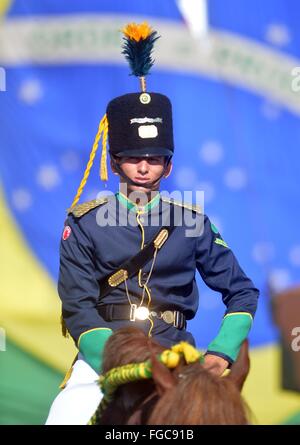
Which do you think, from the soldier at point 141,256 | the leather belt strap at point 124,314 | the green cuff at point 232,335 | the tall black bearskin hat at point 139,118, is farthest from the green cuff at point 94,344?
the tall black bearskin hat at point 139,118

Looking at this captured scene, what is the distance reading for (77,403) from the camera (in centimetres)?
309

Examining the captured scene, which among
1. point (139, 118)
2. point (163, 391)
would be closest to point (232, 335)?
point (139, 118)

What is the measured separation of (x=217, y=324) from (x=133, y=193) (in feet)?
6.40

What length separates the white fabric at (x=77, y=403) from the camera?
3043 millimetres

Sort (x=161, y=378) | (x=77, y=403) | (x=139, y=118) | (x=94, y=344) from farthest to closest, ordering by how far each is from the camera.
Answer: (x=139, y=118), (x=94, y=344), (x=77, y=403), (x=161, y=378)

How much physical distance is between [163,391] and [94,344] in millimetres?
789

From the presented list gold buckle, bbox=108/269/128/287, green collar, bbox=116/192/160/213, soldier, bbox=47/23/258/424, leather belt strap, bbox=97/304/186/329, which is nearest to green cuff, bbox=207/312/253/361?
soldier, bbox=47/23/258/424

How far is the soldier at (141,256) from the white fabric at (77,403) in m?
0.02

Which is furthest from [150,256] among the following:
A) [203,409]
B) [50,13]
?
[50,13]

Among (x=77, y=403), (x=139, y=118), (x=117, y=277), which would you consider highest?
(x=139, y=118)

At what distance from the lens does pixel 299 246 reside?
536 cm

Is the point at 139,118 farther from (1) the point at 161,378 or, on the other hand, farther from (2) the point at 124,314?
(1) the point at 161,378

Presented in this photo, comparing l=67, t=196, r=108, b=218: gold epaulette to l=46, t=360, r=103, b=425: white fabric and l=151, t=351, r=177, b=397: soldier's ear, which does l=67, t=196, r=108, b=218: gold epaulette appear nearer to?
l=46, t=360, r=103, b=425: white fabric

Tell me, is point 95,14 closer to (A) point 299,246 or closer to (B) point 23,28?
(B) point 23,28
